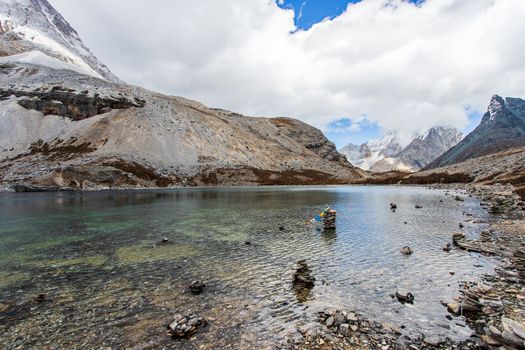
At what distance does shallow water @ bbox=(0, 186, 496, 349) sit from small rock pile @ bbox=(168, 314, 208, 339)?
1.31 ft

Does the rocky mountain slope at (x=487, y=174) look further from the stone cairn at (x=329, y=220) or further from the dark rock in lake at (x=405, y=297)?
the dark rock in lake at (x=405, y=297)

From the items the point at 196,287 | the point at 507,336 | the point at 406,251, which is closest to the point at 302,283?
the point at 196,287

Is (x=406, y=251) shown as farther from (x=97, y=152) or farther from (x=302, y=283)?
(x=97, y=152)

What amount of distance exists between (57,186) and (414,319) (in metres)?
144

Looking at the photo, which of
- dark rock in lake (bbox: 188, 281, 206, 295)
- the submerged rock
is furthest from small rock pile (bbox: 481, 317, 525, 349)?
the submerged rock

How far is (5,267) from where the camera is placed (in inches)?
915

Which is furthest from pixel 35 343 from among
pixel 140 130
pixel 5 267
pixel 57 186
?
pixel 140 130

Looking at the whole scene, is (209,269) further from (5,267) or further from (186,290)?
(5,267)

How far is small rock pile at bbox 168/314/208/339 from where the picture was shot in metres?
13.2

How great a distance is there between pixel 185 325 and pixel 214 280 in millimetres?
6660

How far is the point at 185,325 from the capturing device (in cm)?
1362

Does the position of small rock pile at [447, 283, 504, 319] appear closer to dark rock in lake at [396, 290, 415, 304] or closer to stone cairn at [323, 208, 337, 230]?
dark rock in lake at [396, 290, 415, 304]

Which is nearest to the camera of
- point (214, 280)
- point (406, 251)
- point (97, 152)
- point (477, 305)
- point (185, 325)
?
point (185, 325)

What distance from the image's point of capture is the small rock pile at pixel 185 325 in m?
13.2
